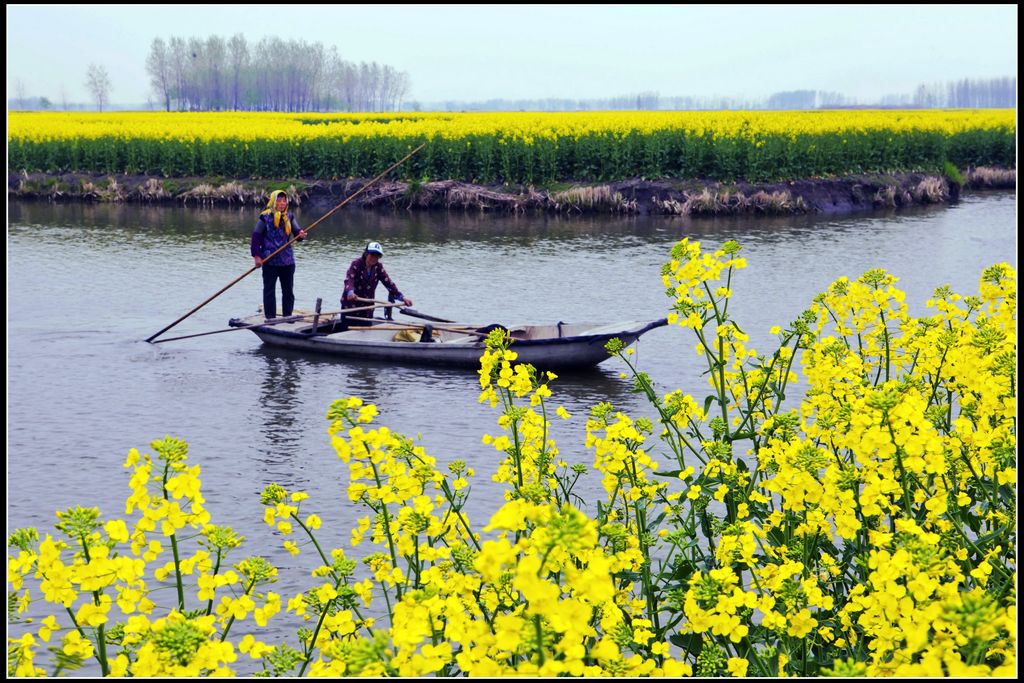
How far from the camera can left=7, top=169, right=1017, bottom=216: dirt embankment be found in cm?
3512

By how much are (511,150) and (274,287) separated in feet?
66.7

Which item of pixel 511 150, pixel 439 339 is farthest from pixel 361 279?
pixel 511 150

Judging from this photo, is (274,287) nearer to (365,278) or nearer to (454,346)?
(365,278)

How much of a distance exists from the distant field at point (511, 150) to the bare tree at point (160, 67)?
195 feet

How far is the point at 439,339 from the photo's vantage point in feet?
54.5

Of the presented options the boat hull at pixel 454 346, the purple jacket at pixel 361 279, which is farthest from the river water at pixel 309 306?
the purple jacket at pixel 361 279

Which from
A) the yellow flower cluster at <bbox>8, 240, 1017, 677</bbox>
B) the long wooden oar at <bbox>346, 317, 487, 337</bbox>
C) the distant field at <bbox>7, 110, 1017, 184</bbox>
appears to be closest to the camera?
the yellow flower cluster at <bbox>8, 240, 1017, 677</bbox>

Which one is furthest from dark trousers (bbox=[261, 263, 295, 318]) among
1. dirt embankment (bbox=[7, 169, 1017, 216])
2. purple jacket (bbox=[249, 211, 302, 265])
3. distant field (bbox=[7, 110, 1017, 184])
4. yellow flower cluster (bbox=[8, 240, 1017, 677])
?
distant field (bbox=[7, 110, 1017, 184])

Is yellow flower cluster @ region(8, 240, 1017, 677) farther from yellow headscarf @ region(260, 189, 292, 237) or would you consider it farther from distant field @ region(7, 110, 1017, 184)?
distant field @ region(7, 110, 1017, 184)

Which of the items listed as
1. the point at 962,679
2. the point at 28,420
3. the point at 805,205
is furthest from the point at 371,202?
the point at 962,679

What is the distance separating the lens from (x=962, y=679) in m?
3.25

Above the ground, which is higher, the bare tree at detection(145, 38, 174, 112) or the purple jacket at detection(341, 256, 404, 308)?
the bare tree at detection(145, 38, 174, 112)

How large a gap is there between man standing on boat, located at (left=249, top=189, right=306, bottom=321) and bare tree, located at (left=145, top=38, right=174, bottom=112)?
89066 mm

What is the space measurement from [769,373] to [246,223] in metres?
29.1
